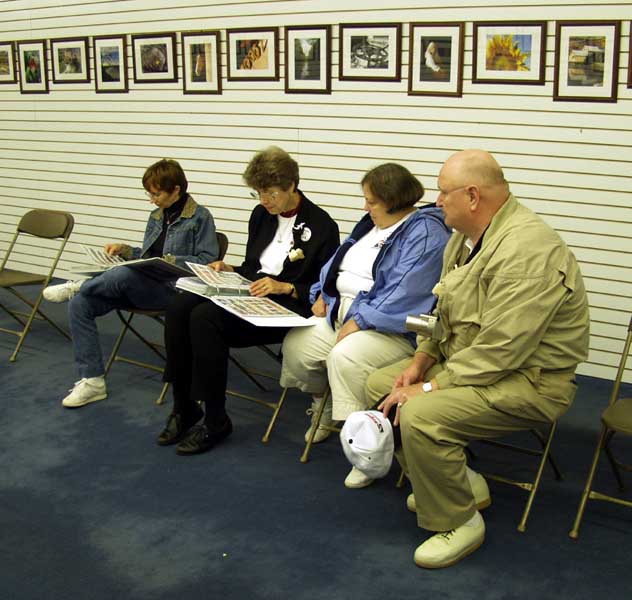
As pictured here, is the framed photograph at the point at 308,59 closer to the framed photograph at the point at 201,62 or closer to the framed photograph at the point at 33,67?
the framed photograph at the point at 201,62

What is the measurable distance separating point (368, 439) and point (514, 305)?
32.1 inches

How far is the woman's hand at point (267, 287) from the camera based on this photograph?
4.34 m

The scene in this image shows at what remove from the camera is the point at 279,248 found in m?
4.65

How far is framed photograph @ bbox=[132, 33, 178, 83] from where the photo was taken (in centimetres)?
692

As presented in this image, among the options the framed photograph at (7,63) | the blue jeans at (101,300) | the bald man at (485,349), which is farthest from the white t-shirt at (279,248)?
the framed photograph at (7,63)

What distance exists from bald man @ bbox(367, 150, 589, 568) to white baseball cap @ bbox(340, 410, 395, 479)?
0.28ft

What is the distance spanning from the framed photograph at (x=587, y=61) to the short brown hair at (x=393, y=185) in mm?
1693

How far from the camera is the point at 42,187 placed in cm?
821

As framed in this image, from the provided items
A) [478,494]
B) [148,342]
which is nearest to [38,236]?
[148,342]

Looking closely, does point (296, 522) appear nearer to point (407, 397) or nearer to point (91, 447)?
point (407, 397)

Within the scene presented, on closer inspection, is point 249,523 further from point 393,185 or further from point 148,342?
point 148,342

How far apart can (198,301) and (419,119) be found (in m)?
2.24

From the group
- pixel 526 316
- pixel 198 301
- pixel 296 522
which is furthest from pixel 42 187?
pixel 526 316

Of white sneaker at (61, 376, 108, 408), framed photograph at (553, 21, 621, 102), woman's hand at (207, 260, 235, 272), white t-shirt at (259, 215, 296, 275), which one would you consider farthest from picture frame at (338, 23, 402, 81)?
white sneaker at (61, 376, 108, 408)
